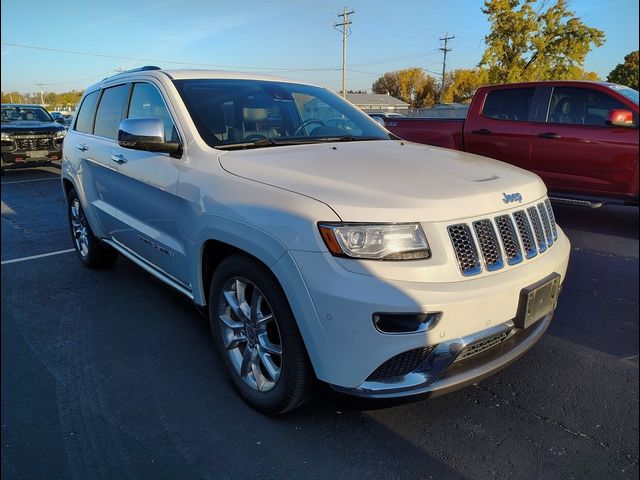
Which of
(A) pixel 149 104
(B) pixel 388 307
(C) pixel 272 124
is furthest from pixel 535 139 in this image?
(B) pixel 388 307

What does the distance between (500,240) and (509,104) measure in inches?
225

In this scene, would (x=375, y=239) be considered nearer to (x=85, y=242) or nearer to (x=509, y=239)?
(x=509, y=239)

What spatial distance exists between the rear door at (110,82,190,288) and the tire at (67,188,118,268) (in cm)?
94

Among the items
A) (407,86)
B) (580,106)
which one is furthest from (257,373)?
(407,86)

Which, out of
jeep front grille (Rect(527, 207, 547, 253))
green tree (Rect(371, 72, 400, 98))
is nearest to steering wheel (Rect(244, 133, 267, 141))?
jeep front grille (Rect(527, 207, 547, 253))

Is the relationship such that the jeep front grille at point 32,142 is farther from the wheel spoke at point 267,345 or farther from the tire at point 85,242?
the wheel spoke at point 267,345

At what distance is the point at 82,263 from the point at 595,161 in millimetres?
5926

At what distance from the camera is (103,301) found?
4.19 metres

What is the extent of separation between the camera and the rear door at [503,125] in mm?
6816

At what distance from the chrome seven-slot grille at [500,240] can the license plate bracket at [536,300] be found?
14 centimetres

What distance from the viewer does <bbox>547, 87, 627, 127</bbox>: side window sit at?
6074 mm

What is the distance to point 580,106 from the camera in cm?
639

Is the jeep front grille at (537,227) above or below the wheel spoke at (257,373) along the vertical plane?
above

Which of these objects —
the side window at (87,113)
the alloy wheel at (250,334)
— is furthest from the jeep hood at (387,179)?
the side window at (87,113)
